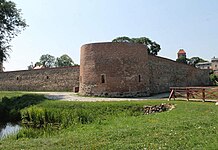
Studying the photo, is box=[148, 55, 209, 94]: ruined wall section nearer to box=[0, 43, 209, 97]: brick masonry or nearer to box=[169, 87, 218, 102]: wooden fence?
box=[0, 43, 209, 97]: brick masonry

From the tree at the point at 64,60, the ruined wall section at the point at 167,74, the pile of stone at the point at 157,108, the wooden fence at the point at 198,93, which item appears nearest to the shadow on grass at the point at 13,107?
the pile of stone at the point at 157,108

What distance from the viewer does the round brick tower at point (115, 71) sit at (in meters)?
19.6

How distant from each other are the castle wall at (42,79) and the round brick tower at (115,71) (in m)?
8.37

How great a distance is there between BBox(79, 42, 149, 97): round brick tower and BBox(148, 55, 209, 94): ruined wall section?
3.70 metres

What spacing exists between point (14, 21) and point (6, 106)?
33.0 feet

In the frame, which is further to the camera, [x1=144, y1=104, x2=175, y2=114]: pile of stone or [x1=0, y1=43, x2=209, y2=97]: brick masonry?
[x1=0, y1=43, x2=209, y2=97]: brick masonry

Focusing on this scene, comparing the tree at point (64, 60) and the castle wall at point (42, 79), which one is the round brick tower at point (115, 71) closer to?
the castle wall at point (42, 79)

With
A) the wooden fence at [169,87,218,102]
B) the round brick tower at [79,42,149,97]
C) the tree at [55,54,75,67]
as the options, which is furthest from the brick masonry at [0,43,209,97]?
the tree at [55,54,75,67]

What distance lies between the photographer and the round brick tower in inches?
773

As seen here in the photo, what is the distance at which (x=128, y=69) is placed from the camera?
19.9m

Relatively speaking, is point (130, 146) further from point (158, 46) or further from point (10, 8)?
point (158, 46)

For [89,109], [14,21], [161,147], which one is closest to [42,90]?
[14,21]

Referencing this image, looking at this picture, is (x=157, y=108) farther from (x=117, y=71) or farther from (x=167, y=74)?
(x=167, y=74)

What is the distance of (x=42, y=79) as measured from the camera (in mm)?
31734
